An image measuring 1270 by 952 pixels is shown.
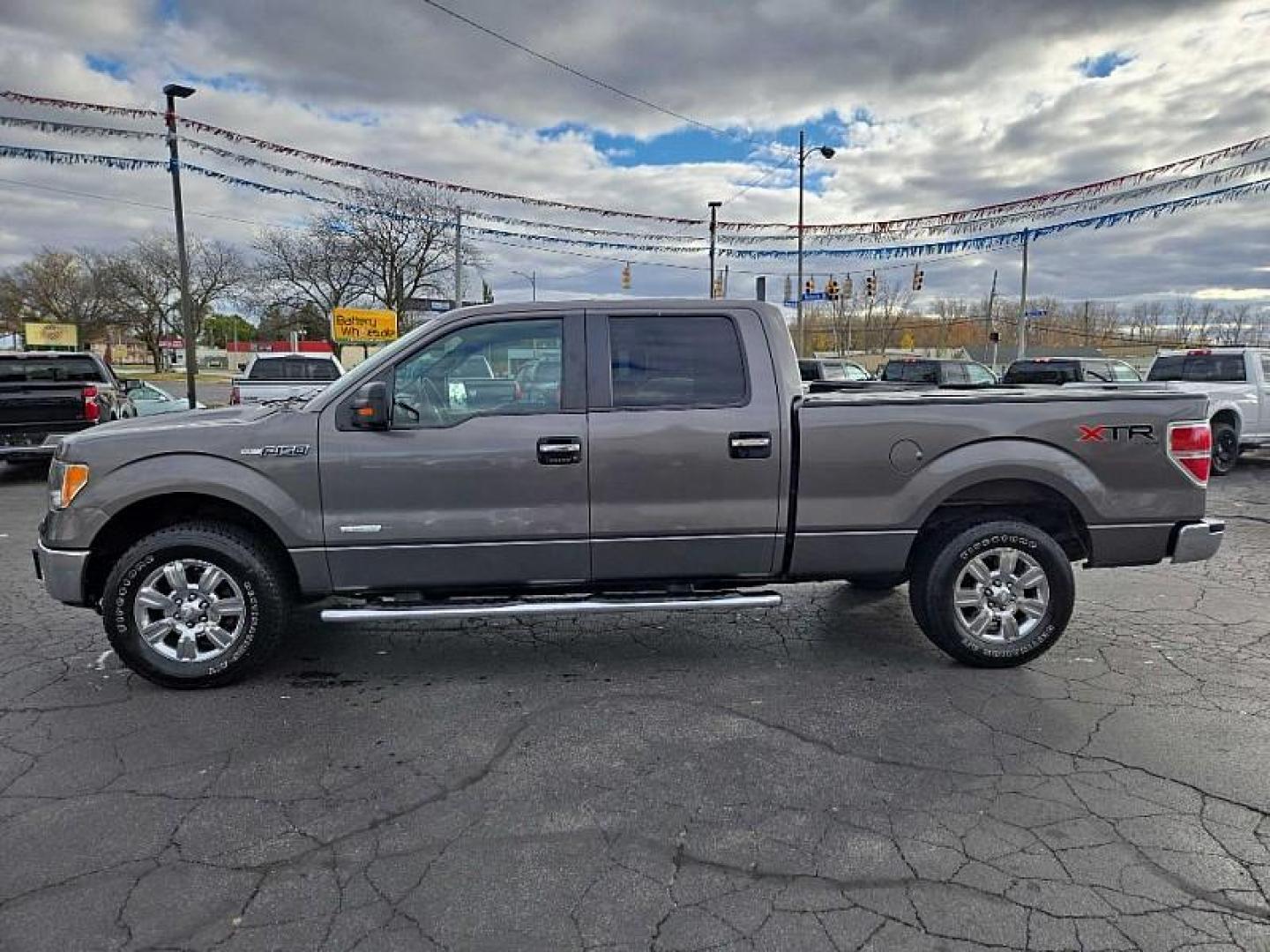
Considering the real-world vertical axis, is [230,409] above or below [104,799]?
above

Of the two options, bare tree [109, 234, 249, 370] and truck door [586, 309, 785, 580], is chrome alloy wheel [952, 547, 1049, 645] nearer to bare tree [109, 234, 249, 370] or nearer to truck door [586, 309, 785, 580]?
truck door [586, 309, 785, 580]

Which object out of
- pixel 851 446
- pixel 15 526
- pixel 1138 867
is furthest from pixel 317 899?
pixel 15 526

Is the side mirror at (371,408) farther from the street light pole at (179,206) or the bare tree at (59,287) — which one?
the bare tree at (59,287)

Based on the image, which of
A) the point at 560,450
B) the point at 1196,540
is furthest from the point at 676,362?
the point at 1196,540

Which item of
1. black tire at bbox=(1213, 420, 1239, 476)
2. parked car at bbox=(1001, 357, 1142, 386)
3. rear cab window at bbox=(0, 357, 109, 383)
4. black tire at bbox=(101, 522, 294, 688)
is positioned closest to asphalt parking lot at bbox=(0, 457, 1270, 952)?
black tire at bbox=(101, 522, 294, 688)

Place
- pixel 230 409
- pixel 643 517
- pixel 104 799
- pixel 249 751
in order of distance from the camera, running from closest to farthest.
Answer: pixel 104 799 < pixel 249 751 < pixel 643 517 < pixel 230 409

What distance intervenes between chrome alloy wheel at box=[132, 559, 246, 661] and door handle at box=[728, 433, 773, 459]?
2.67m

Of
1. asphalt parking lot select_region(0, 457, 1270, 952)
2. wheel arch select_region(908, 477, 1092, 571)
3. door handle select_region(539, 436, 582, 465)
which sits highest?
door handle select_region(539, 436, 582, 465)

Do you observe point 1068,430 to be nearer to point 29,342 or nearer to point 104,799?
point 104,799

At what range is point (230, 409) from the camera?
447 centimetres

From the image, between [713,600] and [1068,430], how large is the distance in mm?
2143

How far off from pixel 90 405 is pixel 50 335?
5493 centimetres

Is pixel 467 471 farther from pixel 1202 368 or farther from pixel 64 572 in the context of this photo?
pixel 1202 368

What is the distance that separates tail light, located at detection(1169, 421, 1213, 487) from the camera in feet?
13.9
